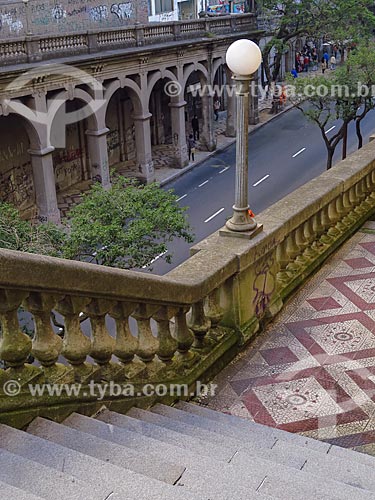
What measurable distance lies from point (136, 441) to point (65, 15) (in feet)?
81.4

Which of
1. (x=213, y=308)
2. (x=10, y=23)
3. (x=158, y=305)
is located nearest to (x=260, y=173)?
(x=10, y=23)

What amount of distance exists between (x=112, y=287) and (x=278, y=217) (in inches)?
115

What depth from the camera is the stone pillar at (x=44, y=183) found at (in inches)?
908

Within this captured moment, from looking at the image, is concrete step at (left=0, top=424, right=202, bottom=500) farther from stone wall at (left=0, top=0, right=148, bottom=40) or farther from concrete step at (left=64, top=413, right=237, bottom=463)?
stone wall at (left=0, top=0, right=148, bottom=40)

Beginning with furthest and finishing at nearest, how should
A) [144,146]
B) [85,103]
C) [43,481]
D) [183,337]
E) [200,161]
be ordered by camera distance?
1. [200,161]
2. [144,146]
3. [85,103]
4. [183,337]
5. [43,481]

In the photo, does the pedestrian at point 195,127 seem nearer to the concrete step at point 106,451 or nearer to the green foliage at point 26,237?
the green foliage at point 26,237

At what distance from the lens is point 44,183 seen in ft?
76.5

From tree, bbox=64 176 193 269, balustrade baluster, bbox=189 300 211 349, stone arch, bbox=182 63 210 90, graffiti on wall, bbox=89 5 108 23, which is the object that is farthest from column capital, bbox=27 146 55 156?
balustrade baluster, bbox=189 300 211 349

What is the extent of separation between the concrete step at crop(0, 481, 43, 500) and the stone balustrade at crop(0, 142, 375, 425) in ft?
3.02

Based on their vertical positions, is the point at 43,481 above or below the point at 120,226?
above

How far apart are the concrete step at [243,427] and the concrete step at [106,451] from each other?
1.10 meters

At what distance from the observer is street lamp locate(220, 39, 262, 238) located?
5879mm

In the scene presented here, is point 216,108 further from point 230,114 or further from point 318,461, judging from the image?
point 318,461

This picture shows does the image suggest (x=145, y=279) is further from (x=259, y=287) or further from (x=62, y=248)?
(x=62, y=248)
